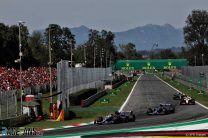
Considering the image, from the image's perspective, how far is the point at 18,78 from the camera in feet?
225

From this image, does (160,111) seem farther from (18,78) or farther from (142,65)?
(142,65)

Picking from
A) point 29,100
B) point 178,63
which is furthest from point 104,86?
point 29,100

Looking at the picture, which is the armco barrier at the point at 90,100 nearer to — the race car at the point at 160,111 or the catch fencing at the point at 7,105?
the race car at the point at 160,111

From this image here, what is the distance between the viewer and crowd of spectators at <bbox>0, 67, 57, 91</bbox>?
60.5 meters

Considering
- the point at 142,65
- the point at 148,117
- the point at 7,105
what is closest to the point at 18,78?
the point at 148,117

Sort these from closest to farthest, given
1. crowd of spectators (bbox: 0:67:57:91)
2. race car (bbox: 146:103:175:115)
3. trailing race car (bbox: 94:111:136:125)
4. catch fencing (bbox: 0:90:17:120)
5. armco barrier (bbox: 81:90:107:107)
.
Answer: catch fencing (bbox: 0:90:17:120) < trailing race car (bbox: 94:111:136:125) < race car (bbox: 146:103:175:115) < crowd of spectators (bbox: 0:67:57:91) < armco barrier (bbox: 81:90:107:107)

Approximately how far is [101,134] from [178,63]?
13240 centimetres

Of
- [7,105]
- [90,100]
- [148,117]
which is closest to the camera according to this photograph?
[7,105]

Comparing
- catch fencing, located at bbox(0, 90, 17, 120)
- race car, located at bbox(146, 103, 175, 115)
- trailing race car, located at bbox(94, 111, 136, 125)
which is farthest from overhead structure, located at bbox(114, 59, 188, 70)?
catch fencing, located at bbox(0, 90, 17, 120)

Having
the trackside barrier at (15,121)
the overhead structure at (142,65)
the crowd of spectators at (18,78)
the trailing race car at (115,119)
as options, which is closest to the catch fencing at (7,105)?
the trackside barrier at (15,121)

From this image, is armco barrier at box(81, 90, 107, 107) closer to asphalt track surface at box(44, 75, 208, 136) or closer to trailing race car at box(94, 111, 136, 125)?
asphalt track surface at box(44, 75, 208, 136)

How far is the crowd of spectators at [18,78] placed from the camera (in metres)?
60.5

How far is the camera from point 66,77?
54.8 meters

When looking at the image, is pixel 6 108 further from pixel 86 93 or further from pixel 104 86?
pixel 104 86
